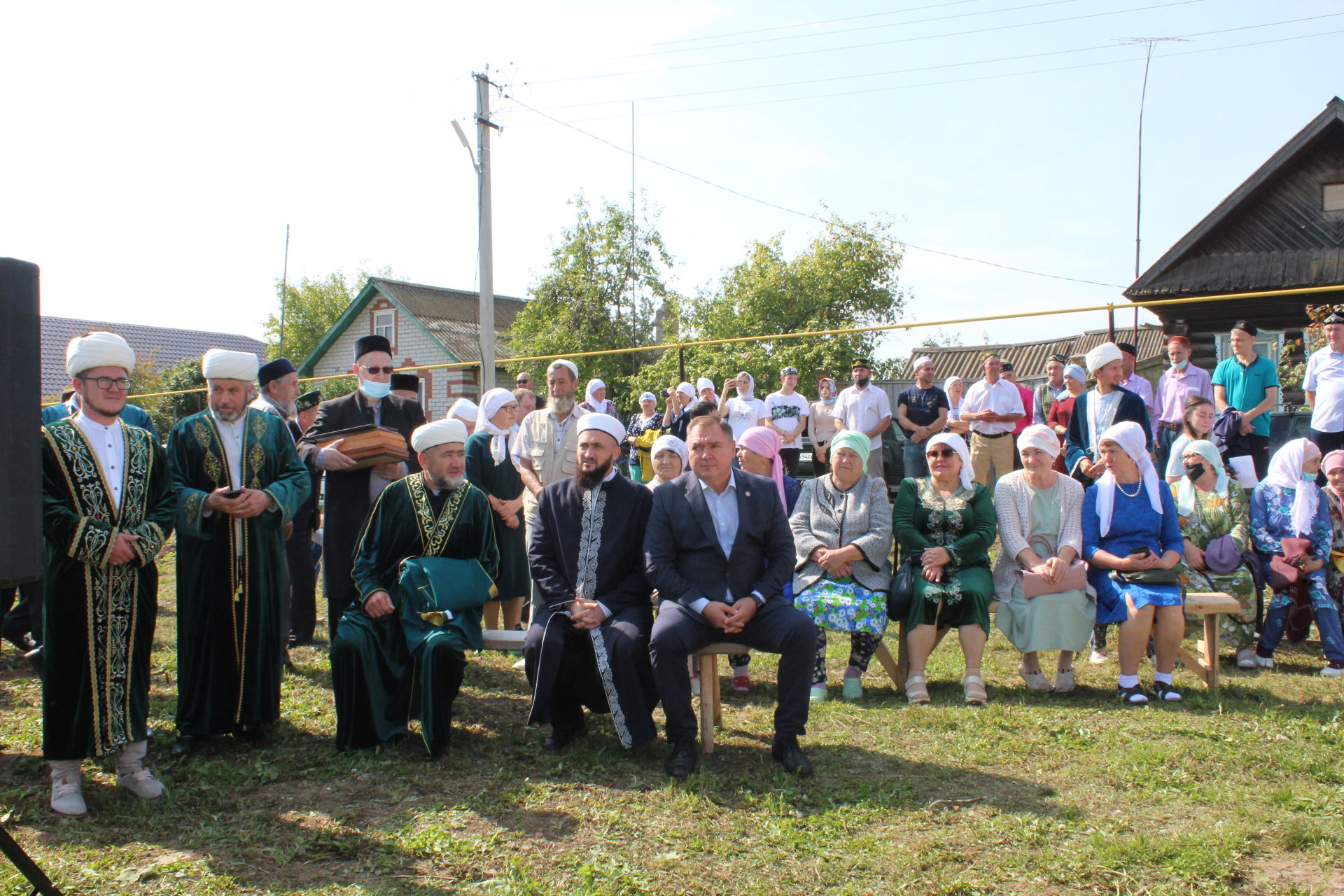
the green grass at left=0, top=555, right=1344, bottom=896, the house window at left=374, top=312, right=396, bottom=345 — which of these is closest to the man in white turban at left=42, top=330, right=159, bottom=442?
the green grass at left=0, top=555, right=1344, bottom=896

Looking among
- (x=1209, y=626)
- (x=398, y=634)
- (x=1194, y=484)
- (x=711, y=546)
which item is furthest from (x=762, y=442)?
(x=1194, y=484)

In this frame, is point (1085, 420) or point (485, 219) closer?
point (1085, 420)

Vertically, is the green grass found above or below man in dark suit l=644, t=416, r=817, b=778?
below

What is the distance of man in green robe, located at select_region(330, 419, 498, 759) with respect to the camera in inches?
185

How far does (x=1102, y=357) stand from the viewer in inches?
287

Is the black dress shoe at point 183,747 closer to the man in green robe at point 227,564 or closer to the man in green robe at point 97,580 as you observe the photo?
the man in green robe at point 227,564

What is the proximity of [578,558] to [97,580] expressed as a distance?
2.13 m

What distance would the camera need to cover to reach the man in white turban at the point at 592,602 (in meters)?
4.65

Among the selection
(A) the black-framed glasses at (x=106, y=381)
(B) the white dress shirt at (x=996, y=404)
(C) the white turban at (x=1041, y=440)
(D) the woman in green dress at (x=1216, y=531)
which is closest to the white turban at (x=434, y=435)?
(A) the black-framed glasses at (x=106, y=381)

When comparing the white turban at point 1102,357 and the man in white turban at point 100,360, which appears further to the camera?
the white turban at point 1102,357

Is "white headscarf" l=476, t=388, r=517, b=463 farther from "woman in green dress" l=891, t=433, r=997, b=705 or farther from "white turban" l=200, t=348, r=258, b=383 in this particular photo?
"woman in green dress" l=891, t=433, r=997, b=705

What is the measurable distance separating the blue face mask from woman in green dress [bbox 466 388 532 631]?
646mm

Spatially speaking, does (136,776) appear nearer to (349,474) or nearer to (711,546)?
(349,474)

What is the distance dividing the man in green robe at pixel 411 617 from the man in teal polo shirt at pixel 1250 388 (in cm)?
622
